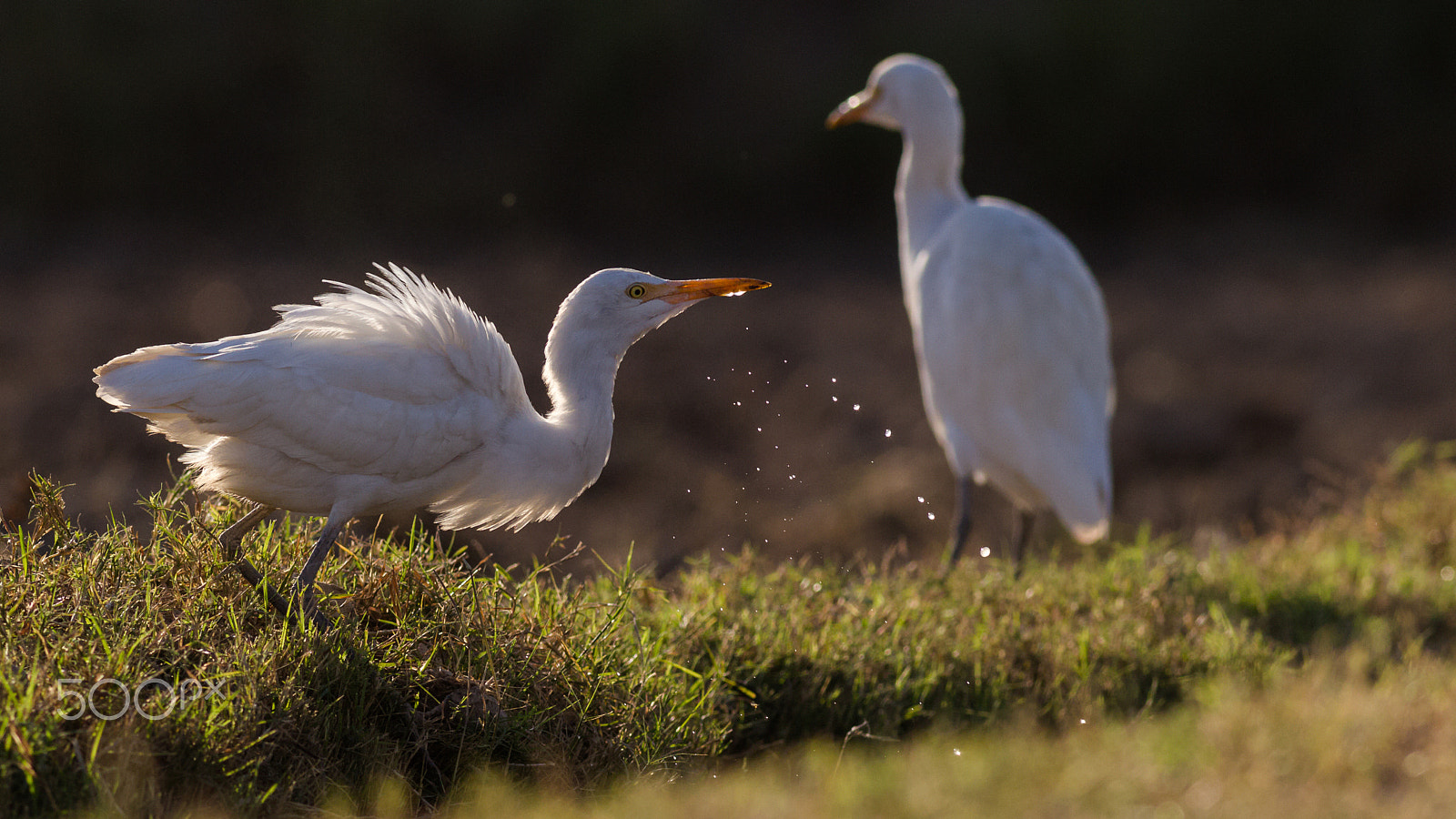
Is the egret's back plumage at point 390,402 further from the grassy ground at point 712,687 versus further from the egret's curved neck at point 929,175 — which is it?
the egret's curved neck at point 929,175

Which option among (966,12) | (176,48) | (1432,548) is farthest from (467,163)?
(1432,548)

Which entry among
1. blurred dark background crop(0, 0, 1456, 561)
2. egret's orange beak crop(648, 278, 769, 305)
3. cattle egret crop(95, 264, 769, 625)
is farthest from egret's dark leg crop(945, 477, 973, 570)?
blurred dark background crop(0, 0, 1456, 561)

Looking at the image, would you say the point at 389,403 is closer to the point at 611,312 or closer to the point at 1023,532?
the point at 611,312

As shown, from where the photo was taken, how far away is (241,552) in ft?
11.5

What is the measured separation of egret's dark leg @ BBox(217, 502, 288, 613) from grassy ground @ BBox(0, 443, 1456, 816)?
43 millimetres

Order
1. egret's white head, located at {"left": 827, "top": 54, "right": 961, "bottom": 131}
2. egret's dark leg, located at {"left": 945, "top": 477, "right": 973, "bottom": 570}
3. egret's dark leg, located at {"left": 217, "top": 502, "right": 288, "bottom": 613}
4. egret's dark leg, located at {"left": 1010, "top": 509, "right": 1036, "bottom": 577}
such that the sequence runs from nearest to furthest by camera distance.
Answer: egret's dark leg, located at {"left": 217, "top": 502, "right": 288, "bottom": 613}
egret's dark leg, located at {"left": 945, "top": 477, "right": 973, "bottom": 570}
egret's dark leg, located at {"left": 1010, "top": 509, "right": 1036, "bottom": 577}
egret's white head, located at {"left": 827, "top": 54, "right": 961, "bottom": 131}

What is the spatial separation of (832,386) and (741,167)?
4137 millimetres

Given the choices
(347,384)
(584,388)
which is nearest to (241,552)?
(347,384)

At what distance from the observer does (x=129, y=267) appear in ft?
34.4

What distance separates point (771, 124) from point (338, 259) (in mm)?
4204

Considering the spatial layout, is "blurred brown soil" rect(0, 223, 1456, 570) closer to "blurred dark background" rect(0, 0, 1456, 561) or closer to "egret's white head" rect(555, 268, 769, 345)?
"blurred dark background" rect(0, 0, 1456, 561)

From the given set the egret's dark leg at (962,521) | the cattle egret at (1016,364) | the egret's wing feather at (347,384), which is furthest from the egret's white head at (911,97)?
the egret's wing feather at (347,384)

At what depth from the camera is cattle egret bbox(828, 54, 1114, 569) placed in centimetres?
556

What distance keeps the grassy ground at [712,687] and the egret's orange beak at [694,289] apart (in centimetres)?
79
